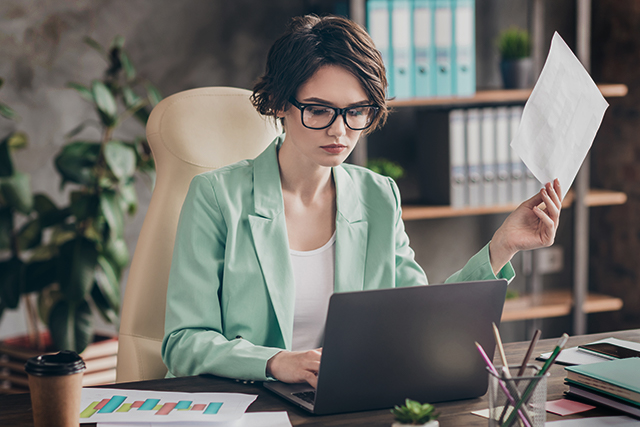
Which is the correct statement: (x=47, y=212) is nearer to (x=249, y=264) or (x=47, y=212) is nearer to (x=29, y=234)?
(x=29, y=234)

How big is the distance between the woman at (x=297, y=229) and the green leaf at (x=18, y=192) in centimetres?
130

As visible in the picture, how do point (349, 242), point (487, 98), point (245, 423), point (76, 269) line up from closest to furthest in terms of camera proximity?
1. point (245, 423)
2. point (349, 242)
3. point (76, 269)
4. point (487, 98)

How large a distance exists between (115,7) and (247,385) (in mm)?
2109

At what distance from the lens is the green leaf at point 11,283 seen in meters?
2.34

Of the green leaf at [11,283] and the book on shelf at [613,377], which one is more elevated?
the book on shelf at [613,377]

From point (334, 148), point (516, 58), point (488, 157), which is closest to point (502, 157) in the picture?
point (488, 157)

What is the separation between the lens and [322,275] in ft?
4.59

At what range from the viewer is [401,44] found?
244cm

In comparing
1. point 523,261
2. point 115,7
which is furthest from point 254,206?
point 523,261

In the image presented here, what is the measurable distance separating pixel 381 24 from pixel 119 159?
3.52 feet

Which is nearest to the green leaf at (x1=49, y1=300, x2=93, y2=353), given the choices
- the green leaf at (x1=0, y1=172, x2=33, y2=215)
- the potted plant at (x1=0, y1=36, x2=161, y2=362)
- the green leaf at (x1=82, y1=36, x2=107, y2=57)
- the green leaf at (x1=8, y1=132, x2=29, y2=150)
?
the potted plant at (x1=0, y1=36, x2=161, y2=362)

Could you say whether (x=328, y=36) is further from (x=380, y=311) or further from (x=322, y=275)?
(x=380, y=311)

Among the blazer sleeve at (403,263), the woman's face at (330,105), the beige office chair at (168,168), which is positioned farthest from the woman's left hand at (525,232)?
the beige office chair at (168,168)

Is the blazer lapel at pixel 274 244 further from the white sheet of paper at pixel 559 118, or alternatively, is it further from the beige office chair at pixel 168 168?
the white sheet of paper at pixel 559 118
